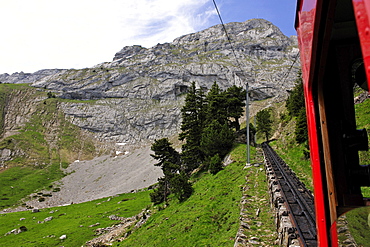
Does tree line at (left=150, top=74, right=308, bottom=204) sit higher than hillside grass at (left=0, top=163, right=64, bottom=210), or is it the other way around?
tree line at (left=150, top=74, right=308, bottom=204)

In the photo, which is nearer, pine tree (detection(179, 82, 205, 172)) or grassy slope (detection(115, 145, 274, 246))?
grassy slope (detection(115, 145, 274, 246))

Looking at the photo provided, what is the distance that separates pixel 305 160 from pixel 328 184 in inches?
1025

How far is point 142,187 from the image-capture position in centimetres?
8825

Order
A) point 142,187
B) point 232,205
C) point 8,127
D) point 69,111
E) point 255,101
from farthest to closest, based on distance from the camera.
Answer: point 69,111
point 255,101
point 8,127
point 142,187
point 232,205

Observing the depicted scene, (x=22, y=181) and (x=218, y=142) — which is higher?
(x=218, y=142)

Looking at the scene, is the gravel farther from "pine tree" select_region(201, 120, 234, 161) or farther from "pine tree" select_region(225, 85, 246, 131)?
"pine tree" select_region(201, 120, 234, 161)

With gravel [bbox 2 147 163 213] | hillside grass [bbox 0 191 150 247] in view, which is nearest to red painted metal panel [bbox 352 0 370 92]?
hillside grass [bbox 0 191 150 247]

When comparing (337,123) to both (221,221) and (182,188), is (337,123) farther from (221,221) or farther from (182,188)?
(182,188)

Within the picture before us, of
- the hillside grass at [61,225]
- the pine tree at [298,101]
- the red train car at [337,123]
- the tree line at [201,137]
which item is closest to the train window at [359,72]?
the red train car at [337,123]

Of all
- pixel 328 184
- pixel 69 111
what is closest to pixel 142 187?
pixel 328 184

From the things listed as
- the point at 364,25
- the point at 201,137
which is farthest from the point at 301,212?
the point at 201,137

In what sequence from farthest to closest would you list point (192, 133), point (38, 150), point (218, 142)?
point (38, 150), point (192, 133), point (218, 142)

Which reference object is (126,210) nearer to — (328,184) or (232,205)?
(232,205)

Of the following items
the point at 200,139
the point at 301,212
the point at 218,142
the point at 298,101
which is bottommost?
the point at 301,212
